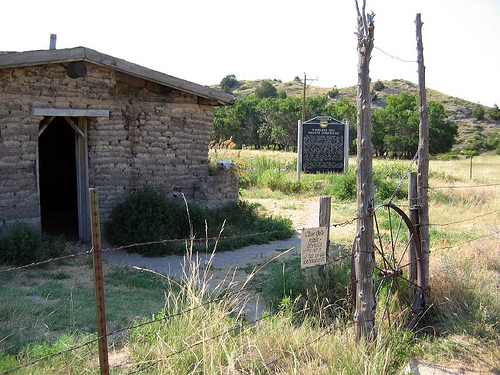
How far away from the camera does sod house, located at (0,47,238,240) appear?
28.9 feet

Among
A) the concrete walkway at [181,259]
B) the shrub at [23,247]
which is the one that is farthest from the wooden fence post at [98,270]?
the shrub at [23,247]

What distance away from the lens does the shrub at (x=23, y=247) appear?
27.1 feet

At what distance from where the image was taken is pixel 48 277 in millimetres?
7930

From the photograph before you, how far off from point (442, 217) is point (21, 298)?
29.1 ft

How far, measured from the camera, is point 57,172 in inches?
555

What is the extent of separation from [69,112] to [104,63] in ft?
3.19

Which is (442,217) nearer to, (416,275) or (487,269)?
(487,269)

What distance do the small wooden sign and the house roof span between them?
18.5 ft

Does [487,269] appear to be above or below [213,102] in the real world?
below

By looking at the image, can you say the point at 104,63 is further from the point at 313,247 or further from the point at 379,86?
the point at 379,86

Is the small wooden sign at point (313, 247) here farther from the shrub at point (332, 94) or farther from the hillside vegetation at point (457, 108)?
the shrub at point (332, 94)

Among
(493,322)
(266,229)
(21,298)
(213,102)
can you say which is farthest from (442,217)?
(21,298)

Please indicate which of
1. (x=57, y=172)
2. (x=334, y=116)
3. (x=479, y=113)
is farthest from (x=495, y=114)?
(x=57, y=172)

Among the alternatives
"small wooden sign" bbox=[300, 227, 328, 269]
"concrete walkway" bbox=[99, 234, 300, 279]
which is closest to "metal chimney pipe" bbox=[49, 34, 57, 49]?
"concrete walkway" bbox=[99, 234, 300, 279]
